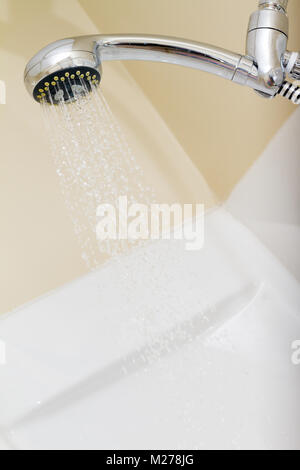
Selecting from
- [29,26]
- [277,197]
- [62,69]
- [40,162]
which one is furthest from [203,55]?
[29,26]

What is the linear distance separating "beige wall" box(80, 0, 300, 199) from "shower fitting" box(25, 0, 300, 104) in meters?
0.26

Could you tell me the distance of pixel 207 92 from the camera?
40.8 inches

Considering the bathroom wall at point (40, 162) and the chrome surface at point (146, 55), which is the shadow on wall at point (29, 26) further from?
the chrome surface at point (146, 55)

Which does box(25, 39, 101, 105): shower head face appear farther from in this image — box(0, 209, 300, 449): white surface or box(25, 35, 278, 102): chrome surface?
box(0, 209, 300, 449): white surface

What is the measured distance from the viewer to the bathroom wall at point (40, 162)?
3.36ft

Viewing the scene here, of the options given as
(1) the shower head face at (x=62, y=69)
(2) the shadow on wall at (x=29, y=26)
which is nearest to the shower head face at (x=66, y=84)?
(1) the shower head face at (x=62, y=69)

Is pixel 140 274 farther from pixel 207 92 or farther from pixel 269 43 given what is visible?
pixel 269 43

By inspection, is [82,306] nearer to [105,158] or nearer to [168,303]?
[168,303]

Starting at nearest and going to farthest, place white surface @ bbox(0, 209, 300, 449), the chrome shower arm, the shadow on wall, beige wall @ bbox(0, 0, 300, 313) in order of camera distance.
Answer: the chrome shower arm, white surface @ bbox(0, 209, 300, 449), beige wall @ bbox(0, 0, 300, 313), the shadow on wall

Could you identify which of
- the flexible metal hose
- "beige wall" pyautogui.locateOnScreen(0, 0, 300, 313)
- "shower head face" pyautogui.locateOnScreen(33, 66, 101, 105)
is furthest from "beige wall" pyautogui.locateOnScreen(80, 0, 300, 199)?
"shower head face" pyautogui.locateOnScreen(33, 66, 101, 105)

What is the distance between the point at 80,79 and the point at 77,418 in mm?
637

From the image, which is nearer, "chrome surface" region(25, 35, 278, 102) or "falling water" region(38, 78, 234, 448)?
"chrome surface" region(25, 35, 278, 102)

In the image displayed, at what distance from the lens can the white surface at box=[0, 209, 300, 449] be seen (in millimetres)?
831
